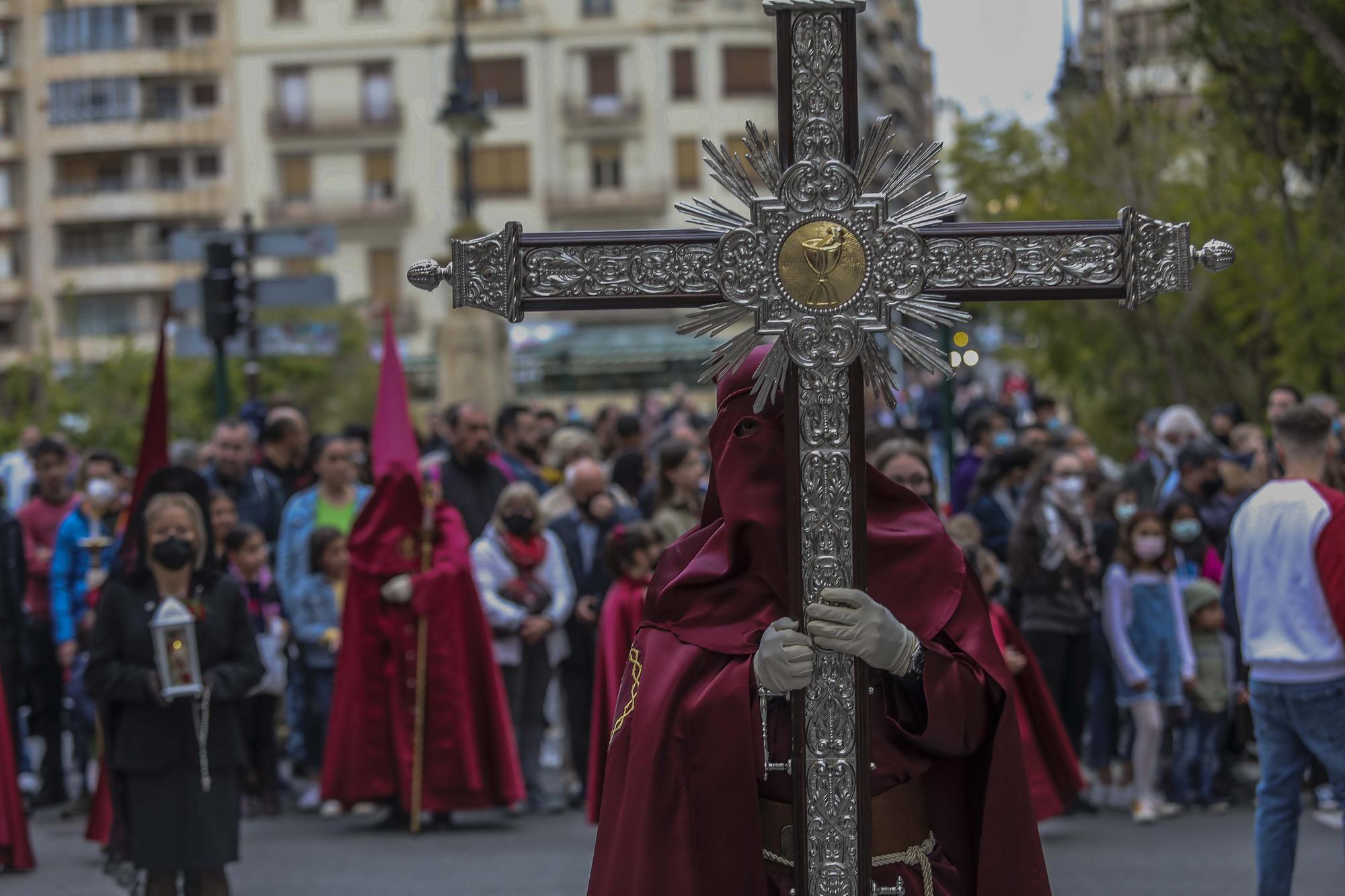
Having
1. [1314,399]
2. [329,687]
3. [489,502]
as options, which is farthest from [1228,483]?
[329,687]

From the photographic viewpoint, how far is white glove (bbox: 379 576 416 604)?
10.2m

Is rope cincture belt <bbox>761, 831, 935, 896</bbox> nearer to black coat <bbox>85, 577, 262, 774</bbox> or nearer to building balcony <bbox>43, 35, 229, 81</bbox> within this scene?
black coat <bbox>85, 577, 262, 774</bbox>

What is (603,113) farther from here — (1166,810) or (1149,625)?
(1166,810)

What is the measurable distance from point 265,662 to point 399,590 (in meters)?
1.14

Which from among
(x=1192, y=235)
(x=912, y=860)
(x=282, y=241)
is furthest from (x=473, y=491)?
(x=1192, y=235)

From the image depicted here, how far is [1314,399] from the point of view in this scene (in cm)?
1165

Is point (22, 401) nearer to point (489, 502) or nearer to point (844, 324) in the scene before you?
point (489, 502)

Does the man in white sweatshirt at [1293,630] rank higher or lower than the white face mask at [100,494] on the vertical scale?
lower

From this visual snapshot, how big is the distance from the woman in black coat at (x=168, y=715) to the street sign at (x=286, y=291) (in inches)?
271

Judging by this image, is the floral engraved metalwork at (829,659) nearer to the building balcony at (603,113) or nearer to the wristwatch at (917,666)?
the wristwatch at (917,666)

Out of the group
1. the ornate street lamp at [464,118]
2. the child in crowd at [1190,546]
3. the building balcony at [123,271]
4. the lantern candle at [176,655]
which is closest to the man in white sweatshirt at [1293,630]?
the child in crowd at [1190,546]

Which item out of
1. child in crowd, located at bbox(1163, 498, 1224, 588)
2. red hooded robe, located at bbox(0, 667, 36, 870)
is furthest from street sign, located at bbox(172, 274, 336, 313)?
child in crowd, located at bbox(1163, 498, 1224, 588)

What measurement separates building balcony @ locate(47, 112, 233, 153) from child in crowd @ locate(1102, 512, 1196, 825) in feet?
176

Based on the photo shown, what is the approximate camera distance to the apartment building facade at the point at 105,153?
61125 mm
